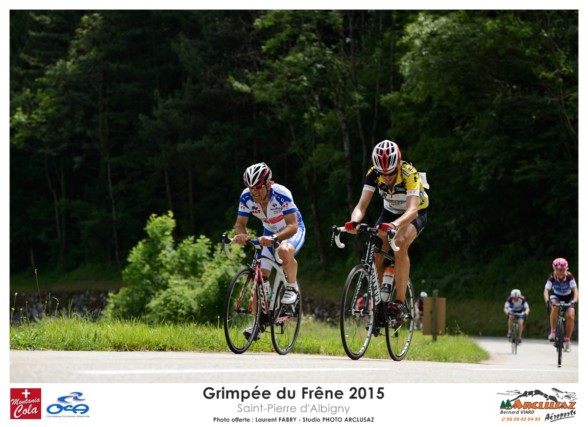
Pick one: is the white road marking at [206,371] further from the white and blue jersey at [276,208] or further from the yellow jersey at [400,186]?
the yellow jersey at [400,186]

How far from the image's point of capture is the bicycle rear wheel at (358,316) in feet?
32.2

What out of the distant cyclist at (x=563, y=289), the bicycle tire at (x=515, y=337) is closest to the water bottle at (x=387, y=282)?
the distant cyclist at (x=563, y=289)

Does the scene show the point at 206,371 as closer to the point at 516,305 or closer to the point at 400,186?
the point at 400,186

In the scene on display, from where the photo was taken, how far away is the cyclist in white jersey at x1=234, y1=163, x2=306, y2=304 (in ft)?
32.4

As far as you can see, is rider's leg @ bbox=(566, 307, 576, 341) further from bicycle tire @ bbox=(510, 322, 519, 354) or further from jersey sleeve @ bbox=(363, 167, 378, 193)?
jersey sleeve @ bbox=(363, 167, 378, 193)

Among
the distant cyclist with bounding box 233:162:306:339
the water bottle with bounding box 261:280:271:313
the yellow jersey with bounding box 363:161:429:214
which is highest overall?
the yellow jersey with bounding box 363:161:429:214

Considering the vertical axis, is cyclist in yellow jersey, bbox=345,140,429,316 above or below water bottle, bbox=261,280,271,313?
above

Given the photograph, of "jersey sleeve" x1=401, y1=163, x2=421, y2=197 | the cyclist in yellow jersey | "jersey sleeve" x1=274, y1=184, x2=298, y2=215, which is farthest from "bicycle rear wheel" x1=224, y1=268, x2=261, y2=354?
"jersey sleeve" x1=401, y1=163, x2=421, y2=197

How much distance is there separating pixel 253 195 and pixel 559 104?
2410cm

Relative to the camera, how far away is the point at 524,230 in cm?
3678

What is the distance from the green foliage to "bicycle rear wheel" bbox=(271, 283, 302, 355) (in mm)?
7133

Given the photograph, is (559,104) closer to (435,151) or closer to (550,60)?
(550,60)

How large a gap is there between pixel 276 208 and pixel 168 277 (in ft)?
30.8

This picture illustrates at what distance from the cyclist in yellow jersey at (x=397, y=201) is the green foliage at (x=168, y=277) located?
7.51 metres
